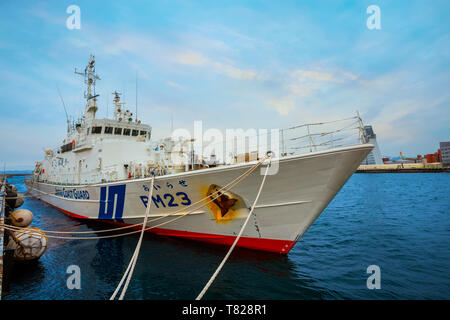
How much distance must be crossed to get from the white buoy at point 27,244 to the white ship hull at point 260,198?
2.59 meters

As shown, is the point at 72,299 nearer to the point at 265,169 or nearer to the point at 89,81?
the point at 265,169

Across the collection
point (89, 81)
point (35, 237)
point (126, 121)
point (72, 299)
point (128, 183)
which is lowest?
point (72, 299)

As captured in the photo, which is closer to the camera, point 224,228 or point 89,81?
point 224,228

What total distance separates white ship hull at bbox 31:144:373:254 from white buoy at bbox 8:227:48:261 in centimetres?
259

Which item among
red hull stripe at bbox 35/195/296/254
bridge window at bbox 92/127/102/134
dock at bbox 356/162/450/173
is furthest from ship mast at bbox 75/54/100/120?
dock at bbox 356/162/450/173

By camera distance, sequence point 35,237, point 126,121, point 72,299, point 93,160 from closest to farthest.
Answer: point 72,299
point 35,237
point 93,160
point 126,121

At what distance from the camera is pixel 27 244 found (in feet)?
20.2

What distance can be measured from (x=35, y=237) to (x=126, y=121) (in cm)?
733

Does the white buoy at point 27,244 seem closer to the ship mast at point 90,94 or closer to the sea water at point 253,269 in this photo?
the sea water at point 253,269

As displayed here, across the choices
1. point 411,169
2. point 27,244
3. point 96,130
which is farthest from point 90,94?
point 411,169

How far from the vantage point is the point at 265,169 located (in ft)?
18.5

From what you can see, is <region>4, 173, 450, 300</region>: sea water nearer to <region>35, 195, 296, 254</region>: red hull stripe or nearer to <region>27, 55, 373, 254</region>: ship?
<region>35, 195, 296, 254</region>: red hull stripe

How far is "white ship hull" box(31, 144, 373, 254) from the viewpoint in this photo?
5.46 m
